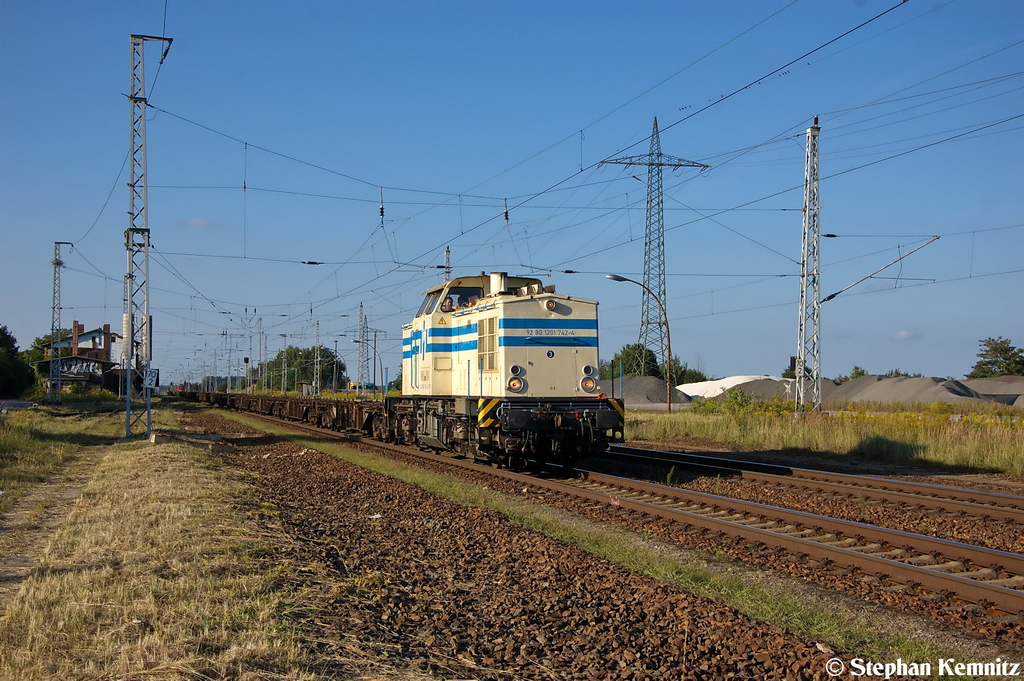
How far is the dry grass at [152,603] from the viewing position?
441 cm

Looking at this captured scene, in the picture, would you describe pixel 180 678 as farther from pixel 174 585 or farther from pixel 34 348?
pixel 34 348

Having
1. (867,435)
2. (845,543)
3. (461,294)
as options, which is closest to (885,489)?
(845,543)

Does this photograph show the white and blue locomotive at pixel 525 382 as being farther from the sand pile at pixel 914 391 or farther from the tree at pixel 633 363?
the tree at pixel 633 363

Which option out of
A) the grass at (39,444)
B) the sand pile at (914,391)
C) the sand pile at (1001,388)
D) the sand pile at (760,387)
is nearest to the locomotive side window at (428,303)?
the grass at (39,444)

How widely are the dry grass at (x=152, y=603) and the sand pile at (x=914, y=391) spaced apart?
42.4 m

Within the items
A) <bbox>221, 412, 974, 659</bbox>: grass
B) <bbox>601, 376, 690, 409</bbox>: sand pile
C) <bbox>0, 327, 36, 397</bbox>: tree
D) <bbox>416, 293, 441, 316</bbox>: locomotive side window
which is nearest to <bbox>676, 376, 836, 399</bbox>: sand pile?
<bbox>601, 376, 690, 409</bbox>: sand pile

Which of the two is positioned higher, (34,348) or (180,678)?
(34,348)

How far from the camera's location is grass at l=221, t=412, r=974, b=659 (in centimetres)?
567

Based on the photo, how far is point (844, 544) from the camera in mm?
8727

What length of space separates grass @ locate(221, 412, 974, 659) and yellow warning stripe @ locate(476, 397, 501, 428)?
5.84 ft

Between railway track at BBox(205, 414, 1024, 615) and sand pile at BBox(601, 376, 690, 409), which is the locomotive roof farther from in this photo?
sand pile at BBox(601, 376, 690, 409)

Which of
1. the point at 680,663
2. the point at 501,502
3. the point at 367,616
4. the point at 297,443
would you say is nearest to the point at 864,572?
the point at 680,663

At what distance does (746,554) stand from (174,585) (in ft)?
19.1

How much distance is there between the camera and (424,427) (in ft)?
59.8
